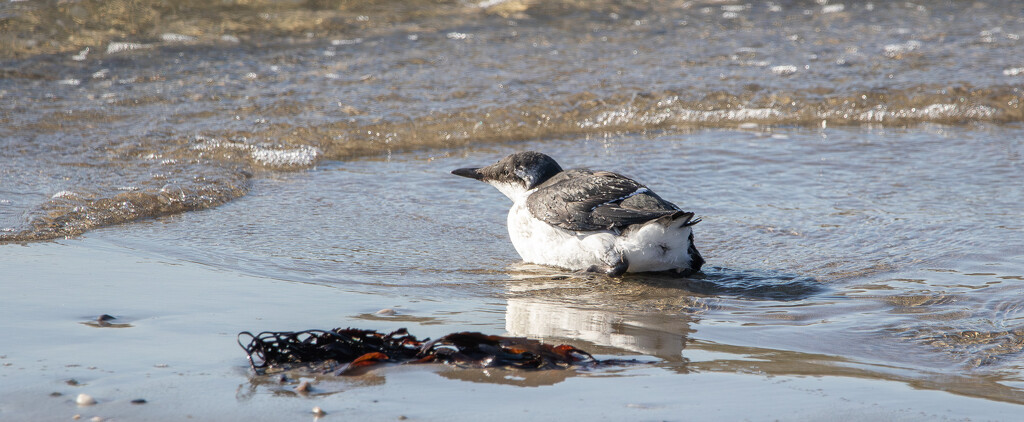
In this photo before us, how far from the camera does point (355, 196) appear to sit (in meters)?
6.90

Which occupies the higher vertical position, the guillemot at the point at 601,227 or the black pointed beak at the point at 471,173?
the black pointed beak at the point at 471,173

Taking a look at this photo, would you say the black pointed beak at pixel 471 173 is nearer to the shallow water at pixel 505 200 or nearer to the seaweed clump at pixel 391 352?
the shallow water at pixel 505 200

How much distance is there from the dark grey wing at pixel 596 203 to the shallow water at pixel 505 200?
0.33 meters

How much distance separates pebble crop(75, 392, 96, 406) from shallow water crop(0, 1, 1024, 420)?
0.40 feet

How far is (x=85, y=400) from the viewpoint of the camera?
288 centimetres

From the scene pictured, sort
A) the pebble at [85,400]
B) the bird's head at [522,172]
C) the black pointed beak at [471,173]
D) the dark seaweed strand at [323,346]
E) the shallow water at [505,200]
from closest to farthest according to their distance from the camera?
the pebble at [85,400] → the dark seaweed strand at [323,346] → the shallow water at [505,200] → the bird's head at [522,172] → the black pointed beak at [471,173]

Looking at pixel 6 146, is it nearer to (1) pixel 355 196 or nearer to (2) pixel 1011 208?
(1) pixel 355 196

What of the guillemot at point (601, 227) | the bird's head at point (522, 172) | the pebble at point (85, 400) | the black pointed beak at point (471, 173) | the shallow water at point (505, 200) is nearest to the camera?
the pebble at point (85, 400)

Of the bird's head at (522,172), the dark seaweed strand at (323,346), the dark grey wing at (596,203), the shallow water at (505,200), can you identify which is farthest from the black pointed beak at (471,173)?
the dark seaweed strand at (323,346)

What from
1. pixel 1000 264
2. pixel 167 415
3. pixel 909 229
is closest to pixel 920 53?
pixel 909 229

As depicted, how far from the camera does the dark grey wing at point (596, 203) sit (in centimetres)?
506

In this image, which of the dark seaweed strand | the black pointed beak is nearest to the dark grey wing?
the black pointed beak

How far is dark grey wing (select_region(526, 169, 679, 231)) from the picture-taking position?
5.06 m

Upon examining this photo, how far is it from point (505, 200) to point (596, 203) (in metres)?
1.78
